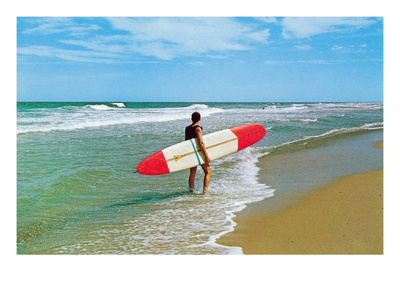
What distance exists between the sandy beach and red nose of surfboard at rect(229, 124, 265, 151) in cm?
123

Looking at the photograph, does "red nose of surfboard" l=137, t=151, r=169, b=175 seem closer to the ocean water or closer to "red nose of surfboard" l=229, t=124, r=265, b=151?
the ocean water

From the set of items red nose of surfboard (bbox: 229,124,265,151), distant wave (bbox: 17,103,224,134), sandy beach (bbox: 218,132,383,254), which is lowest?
sandy beach (bbox: 218,132,383,254)

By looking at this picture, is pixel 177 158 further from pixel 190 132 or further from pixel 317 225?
pixel 317 225

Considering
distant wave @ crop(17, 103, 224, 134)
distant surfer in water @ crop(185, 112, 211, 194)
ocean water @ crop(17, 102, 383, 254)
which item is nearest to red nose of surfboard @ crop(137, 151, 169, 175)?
ocean water @ crop(17, 102, 383, 254)

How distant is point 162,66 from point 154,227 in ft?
9.95

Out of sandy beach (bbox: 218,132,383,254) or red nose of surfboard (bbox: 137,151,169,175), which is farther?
red nose of surfboard (bbox: 137,151,169,175)

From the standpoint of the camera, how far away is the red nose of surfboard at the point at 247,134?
450 centimetres

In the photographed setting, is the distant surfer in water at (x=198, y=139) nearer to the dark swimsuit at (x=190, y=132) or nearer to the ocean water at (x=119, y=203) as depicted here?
the dark swimsuit at (x=190, y=132)

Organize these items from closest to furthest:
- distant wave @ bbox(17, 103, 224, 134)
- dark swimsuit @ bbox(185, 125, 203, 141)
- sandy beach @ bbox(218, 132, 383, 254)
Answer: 1. sandy beach @ bbox(218, 132, 383, 254)
2. dark swimsuit @ bbox(185, 125, 203, 141)
3. distant wave @ bbox(17, 103, 224, 134)

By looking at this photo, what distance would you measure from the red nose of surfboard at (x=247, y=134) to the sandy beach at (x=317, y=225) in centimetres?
123

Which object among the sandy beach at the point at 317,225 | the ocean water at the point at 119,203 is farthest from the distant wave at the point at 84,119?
the sandy beach at the point at 317,225

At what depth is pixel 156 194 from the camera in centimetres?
384

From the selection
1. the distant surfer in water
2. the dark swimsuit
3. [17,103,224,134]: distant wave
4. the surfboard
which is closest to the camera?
the distant surfer in water

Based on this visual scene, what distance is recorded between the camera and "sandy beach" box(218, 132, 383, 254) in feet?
8.22
